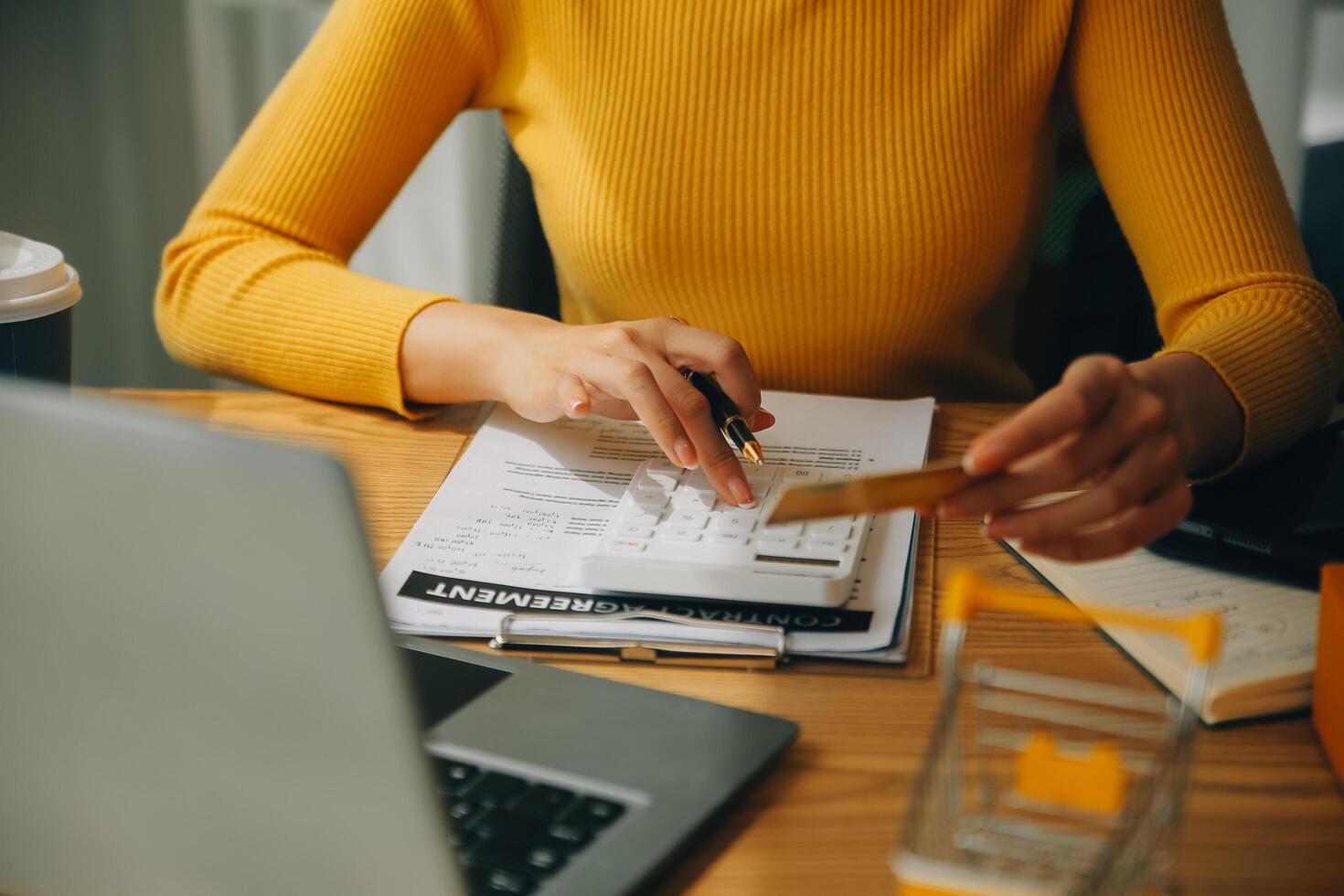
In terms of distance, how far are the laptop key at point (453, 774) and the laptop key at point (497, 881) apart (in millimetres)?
51

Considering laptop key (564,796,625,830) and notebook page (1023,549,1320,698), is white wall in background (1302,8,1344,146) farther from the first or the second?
laptop key (564,796,625,830)

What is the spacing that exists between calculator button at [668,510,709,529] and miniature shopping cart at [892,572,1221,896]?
9.4 inches

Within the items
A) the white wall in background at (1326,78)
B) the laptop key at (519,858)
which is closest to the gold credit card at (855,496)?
the laptop key at (519,858)

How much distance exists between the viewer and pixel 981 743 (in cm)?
52

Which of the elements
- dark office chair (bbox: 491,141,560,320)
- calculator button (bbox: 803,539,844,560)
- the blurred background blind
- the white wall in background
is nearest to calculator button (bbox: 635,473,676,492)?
calculator button (bbox: 803,539,844,560)

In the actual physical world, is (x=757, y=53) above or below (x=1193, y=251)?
above

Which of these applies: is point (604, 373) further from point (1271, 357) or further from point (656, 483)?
point (1271, 357)

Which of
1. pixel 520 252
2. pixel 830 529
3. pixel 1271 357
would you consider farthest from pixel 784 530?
pixel 520 252

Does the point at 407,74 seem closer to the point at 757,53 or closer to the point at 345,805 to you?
the point at 757,53

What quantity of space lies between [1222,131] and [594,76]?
0.50 meters

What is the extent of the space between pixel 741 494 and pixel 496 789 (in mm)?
281

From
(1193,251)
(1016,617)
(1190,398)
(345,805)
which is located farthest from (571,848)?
(1193,251)

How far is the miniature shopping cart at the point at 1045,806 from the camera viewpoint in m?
0.38

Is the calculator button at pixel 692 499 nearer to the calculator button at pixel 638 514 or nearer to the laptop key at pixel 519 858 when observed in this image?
the calculator button at pixel 638 514
